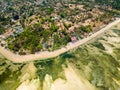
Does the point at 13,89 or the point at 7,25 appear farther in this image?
the point at 7,25

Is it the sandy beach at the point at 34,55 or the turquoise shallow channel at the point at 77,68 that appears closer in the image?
the turquoise shallow channel at the point at 77,68

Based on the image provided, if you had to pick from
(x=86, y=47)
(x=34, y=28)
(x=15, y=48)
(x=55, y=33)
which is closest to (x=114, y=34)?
(x=86, y=47)

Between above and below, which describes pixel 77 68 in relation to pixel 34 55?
below

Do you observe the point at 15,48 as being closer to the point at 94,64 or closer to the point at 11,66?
the point at 11,66

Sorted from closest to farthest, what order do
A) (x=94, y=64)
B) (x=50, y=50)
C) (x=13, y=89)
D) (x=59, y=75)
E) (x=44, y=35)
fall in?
(x=13, y=89)
(x=59, y=75)
(x=94, y=64)
(x=50, y=50)
(x=44, y=35)

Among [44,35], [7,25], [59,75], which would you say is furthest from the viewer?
[7,25]

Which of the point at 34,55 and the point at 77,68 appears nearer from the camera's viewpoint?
the point at 77,68

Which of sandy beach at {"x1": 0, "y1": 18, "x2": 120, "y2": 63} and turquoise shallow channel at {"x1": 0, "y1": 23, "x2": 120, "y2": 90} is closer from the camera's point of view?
turquoise shallow channel at {"x1": 0, "y1": 23, "x2": 120, "y2": 90}
